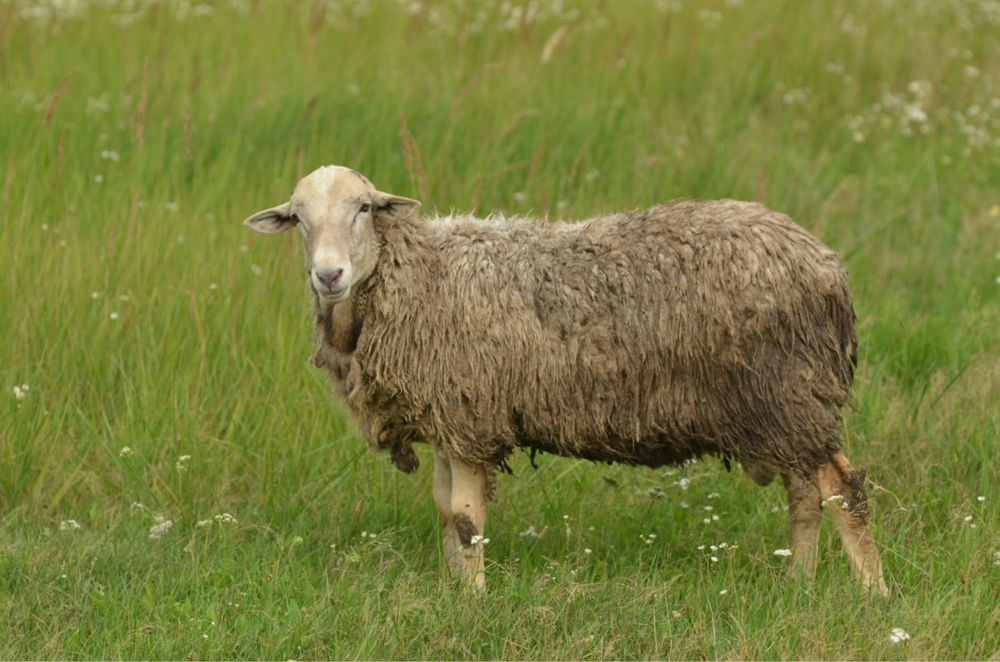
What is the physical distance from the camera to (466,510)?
212 inches

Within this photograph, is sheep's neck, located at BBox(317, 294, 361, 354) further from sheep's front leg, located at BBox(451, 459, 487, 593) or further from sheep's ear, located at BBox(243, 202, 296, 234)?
sheep's front leg, located at BBox(451, 459, 487, 593)

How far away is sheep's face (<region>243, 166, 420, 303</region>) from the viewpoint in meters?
5.04

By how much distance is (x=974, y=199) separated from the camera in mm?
9102

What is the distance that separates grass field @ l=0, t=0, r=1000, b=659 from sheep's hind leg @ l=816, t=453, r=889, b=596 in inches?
5.2

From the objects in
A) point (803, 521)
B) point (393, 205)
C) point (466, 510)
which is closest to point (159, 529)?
point (466, 510)

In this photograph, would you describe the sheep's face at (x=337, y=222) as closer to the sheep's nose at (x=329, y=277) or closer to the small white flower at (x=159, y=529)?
the sheep's nose at (x=329, y=277)

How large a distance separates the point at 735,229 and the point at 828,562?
4.52ft

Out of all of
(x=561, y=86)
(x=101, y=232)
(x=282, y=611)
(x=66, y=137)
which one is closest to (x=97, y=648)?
(x=282, y=611)

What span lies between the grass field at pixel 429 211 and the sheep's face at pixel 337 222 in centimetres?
103

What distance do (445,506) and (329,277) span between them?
3.43ft

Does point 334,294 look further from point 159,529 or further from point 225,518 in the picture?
point 159,529

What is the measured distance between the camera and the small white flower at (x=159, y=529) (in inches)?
223

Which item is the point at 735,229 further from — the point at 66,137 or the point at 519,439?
the point at 66,137

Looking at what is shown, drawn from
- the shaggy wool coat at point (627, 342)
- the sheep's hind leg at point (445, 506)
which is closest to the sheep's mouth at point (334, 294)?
the shaggy wool coat at point (627, 342)
